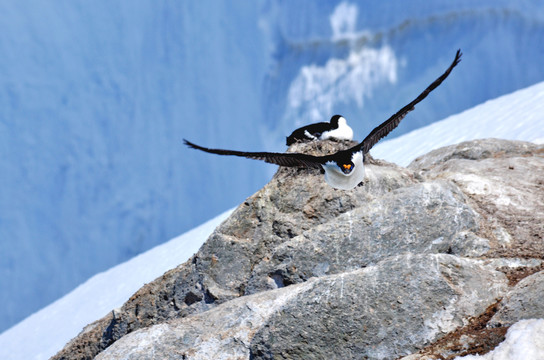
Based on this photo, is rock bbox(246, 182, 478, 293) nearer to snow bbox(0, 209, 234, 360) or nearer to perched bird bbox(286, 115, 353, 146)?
perched bird bbox(286, 115, 353, 146)

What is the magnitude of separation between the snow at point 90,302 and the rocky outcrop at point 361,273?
11.8 m

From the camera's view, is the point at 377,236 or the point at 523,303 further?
the point at 377,236

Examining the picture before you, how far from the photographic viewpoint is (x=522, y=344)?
296 inches

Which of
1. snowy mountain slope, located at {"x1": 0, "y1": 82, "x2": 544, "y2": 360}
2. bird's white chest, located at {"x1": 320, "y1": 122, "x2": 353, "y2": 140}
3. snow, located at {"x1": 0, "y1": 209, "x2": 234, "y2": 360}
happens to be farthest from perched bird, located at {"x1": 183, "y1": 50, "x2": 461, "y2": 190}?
snow, located at {"x1": 0, "y1": 209, "x2": 234, "y2": 360}

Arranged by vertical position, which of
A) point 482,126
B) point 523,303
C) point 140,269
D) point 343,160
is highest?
point 140,269

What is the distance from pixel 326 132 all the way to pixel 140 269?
16.2 meters

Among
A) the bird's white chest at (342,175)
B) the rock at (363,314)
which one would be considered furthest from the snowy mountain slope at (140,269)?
the rock at (363,314)

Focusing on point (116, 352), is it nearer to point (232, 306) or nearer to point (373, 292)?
point (232, 306)

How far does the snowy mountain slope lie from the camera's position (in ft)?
79.2

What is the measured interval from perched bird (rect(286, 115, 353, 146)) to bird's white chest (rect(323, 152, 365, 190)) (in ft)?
6.85

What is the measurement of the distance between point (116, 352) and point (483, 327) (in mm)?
4451

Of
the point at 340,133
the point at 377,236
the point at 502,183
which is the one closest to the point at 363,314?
the point at 377,236

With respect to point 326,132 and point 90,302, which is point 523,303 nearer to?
point 326,132

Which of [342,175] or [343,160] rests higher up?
[343,160]
